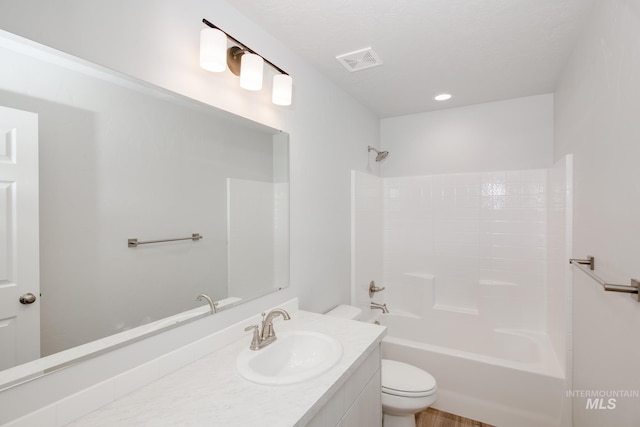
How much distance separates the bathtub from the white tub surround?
3.63 ft

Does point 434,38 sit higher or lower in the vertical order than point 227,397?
higher

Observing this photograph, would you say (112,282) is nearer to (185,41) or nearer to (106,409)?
(106,409)

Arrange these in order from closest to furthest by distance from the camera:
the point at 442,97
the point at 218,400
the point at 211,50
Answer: the point at 218,400, the point at 211,50, the point at 442,97

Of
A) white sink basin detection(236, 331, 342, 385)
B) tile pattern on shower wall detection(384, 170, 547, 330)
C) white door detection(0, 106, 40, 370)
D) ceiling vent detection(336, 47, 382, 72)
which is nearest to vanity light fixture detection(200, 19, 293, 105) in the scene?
ceiling vent detection(336, 47, 382, 72)

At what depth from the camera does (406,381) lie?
Answer: 6.19 ft

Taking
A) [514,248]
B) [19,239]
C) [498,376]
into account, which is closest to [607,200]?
[498,376]

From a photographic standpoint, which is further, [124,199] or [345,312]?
[345,312]

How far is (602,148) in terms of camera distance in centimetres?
135

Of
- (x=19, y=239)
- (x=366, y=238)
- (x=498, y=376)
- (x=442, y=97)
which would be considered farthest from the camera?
(x=366, y=238)

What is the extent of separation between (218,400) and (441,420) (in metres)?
1.97

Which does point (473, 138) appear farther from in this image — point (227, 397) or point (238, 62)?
point (227, 397)

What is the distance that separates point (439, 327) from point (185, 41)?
297 centimetres

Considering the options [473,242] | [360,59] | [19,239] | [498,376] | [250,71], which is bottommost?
[498,376]

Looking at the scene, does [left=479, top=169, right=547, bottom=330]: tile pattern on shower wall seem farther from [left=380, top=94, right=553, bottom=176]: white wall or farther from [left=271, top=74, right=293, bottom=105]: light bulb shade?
[left=271, top=74, right=293, bottom=105]: light bulb shade
